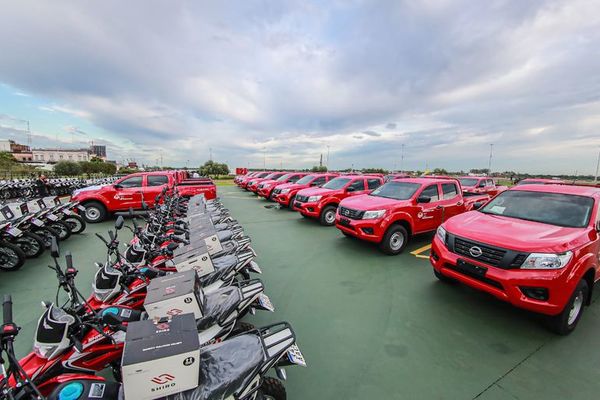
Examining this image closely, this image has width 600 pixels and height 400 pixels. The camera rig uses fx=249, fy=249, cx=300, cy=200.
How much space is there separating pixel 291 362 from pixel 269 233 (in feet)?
16.1

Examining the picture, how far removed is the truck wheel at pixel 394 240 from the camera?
4.88 m

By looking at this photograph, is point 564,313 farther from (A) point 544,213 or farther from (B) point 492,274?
(A) point 544,213

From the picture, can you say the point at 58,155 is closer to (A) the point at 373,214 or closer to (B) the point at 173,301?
(A) the point at 373,214

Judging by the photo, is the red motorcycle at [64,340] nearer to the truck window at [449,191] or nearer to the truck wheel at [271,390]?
the truck wheel at [271,390]

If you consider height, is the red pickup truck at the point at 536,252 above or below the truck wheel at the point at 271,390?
above

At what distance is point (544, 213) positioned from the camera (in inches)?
130

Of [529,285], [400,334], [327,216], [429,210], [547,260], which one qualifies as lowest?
[400,334]

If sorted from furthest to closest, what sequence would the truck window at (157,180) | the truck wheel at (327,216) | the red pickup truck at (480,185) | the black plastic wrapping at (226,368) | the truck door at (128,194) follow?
the red pickup truck at (480,185)
the truck window at (157,180)
the truck door at (128,194)
the truck wheel at (327,216)
the black plastic wrapping at (226,368)

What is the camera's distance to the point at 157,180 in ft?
27.8

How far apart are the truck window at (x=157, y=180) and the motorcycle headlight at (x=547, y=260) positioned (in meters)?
9.22

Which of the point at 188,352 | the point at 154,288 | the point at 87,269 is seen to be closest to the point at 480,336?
the point at 188,352

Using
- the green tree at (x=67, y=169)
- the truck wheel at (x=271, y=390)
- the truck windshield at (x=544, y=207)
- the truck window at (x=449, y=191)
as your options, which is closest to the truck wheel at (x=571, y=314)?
the truck windshield at (x=544, y=207)

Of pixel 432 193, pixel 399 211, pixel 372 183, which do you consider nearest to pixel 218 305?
pixel 399 211

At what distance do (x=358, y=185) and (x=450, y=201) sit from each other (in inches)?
110
